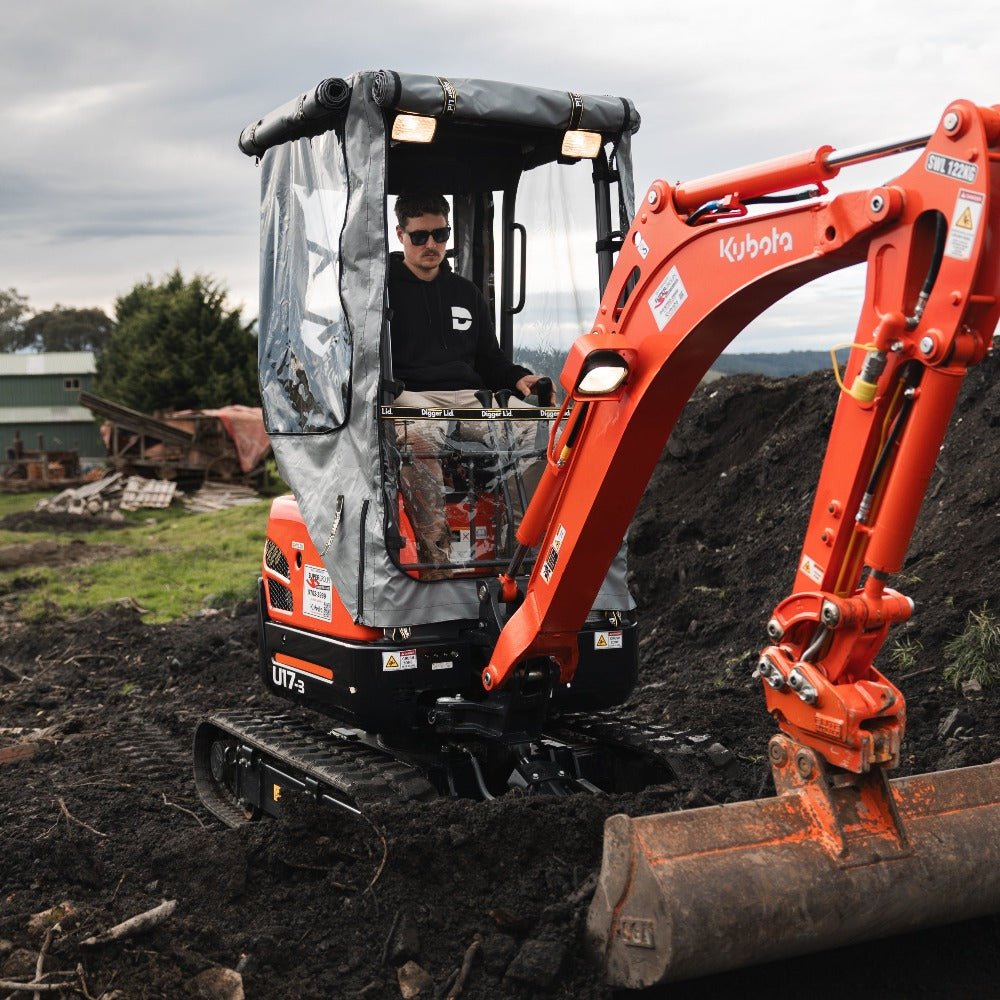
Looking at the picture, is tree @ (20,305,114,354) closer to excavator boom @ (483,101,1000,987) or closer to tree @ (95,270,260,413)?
tree @ (95,270,260,413)

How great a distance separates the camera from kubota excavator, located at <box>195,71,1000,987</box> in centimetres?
336

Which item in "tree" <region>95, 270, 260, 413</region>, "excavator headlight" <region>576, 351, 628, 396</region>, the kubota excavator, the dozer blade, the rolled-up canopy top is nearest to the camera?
the kubota excavator

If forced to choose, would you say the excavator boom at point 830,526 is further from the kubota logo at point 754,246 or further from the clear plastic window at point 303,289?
the clear plastic window at point 303,289

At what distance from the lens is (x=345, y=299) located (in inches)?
194

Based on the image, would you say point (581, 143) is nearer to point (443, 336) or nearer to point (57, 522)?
point (443, 336)

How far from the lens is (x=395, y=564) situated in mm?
4938

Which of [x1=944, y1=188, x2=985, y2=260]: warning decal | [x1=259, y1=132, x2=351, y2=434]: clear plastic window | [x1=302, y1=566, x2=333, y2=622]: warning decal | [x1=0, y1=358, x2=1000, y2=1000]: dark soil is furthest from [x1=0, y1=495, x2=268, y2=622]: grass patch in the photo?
[x1=944, y1=188, x2=985, y2=260]: warning decal

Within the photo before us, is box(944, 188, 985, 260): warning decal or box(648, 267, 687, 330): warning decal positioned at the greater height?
box(944, 188, 985, 260): warning decal

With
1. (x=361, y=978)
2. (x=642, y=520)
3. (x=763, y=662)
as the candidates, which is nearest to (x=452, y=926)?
(x=361, y=978)

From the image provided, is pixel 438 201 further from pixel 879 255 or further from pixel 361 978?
pixel 361 978

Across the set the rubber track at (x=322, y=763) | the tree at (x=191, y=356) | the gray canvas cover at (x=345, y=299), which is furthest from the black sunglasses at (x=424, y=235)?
the tree at (x=191, y=356)

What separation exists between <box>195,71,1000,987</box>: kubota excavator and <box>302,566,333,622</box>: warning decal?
16mm

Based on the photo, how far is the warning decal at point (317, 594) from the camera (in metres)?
5.28

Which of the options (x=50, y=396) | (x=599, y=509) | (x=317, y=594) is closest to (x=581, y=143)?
(x=599, y=509)
